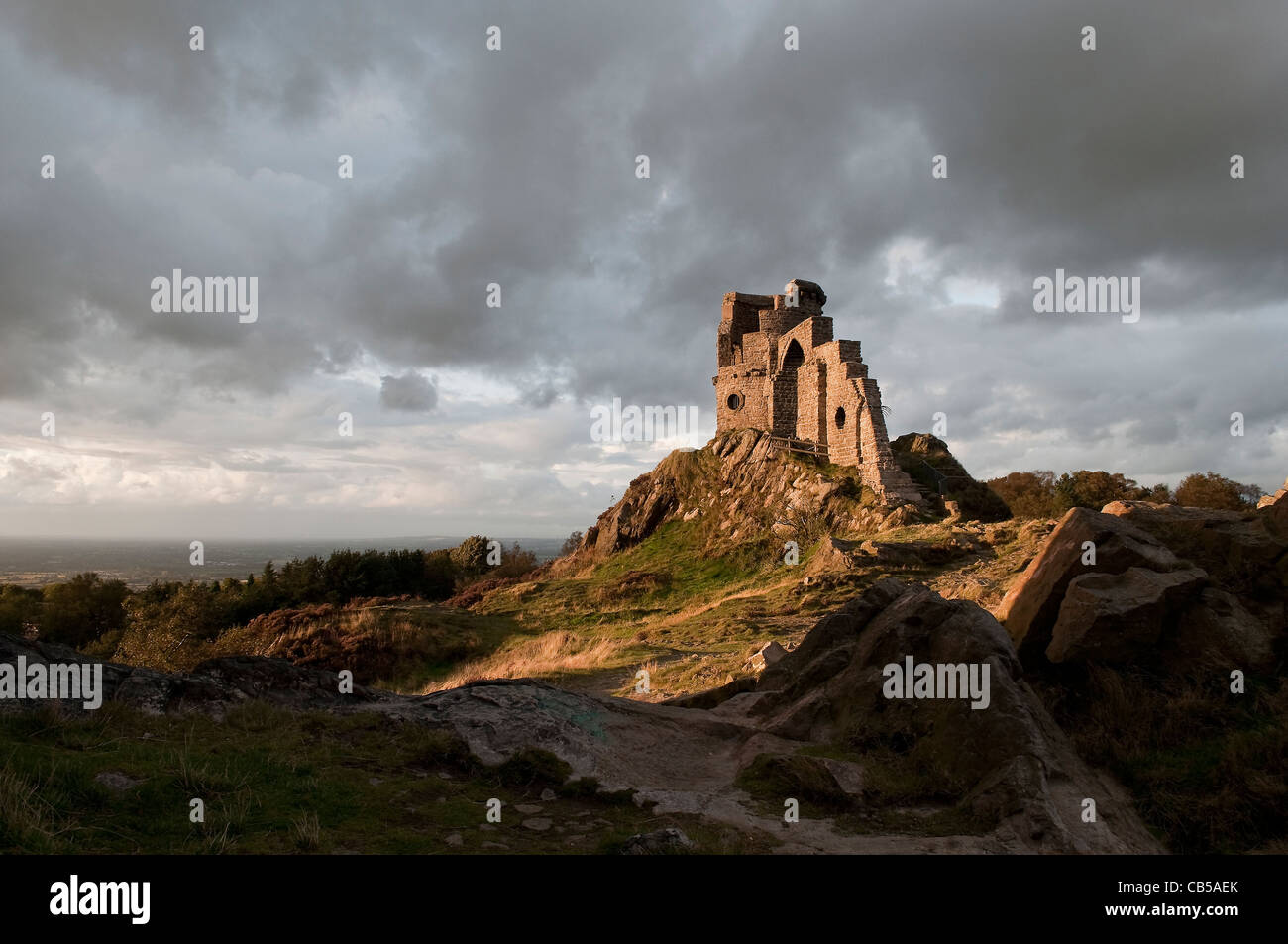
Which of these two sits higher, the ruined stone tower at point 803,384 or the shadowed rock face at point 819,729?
the ruined stone tower at point 803,384

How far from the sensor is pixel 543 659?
19.1 m

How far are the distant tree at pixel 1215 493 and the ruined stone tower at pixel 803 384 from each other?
1092 centimetres

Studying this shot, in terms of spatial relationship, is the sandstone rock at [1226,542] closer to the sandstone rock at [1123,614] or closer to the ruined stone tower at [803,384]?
the sandstone rock at [1123,614]

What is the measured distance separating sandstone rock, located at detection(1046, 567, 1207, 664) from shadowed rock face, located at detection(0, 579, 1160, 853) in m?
0.97

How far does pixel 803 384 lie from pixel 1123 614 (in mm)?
27823

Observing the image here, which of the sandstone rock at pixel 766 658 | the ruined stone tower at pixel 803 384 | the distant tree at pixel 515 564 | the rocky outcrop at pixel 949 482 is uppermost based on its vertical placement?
the ruined stone tower at pixel 803 384

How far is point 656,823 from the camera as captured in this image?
5.59 metres

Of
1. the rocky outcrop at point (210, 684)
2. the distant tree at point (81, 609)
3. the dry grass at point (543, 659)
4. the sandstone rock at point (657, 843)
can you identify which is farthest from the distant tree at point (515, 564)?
the sandstone rock at point (657, 843)

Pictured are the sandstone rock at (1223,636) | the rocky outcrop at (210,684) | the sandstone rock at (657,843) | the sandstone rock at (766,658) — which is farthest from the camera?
the sandstone rock at (766,658)

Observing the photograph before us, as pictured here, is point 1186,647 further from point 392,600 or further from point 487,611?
point 392,600

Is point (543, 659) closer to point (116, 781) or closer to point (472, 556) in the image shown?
point (116, 781)

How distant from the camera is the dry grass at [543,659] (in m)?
16.7

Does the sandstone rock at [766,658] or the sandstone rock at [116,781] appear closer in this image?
the sandstone rock at [116,781]

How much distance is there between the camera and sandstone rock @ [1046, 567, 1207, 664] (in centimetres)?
772
